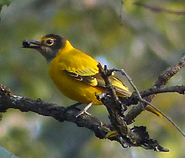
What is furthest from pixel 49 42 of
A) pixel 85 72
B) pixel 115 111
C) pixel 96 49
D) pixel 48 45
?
pixel 96 49

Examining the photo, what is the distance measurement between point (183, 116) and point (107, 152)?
1.71 m

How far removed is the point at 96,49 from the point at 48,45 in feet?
8.67

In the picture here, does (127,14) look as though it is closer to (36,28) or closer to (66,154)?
(36,28)

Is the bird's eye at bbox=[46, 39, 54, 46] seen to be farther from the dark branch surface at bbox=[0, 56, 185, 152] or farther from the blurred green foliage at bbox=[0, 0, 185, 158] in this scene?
the blurred green foliage at bbox=[0, 0, 185, 158]

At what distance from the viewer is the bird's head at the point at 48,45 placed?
4746 mm

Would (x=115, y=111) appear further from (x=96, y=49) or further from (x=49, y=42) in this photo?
(x=96, y=49)

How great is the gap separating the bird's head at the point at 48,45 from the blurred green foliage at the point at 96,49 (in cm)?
159

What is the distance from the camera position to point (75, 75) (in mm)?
4266

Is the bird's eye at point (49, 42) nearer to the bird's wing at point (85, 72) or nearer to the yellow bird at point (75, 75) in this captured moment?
the yellow bird at point (75, 75)

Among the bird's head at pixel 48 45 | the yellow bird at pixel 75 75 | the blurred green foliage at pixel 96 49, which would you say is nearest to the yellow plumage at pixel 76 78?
the yellow bird at pixel 75 75

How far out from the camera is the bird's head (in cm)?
475

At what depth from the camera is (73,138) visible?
561 cm

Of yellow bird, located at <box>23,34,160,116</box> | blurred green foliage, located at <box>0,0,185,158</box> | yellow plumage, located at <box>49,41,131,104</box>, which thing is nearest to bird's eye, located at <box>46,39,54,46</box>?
yellow bird, located at <box>23,34,160,116</box>

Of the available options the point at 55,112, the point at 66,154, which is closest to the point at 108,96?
the point at 55,112
